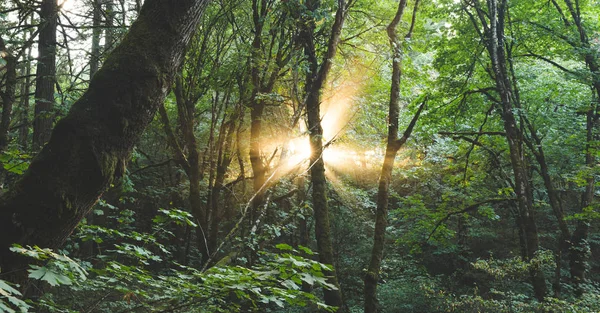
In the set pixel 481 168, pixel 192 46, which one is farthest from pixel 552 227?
pixel 192 46

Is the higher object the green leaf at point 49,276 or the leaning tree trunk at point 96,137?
the leaning tree trunk at point 96,137

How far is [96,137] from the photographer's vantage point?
6.02ft

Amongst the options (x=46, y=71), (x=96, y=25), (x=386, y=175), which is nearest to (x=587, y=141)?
(x=386, y=175)

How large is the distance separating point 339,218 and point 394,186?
4.85 meters

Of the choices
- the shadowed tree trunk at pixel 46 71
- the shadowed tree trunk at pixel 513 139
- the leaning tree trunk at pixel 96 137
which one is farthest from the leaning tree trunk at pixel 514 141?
→ the shadowed tree trunk at pixel 46 71

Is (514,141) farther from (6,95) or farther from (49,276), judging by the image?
(6,95)

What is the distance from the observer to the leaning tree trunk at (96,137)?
67.1 inches

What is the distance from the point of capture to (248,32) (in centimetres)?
889

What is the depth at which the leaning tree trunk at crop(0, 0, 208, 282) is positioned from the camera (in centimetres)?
170

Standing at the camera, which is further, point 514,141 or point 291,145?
point 291,145

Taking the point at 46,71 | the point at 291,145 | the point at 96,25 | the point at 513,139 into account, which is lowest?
the point at 291,145

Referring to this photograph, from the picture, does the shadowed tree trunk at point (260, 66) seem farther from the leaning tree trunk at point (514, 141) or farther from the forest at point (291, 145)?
the leaning tree trunk at point (514, 141)

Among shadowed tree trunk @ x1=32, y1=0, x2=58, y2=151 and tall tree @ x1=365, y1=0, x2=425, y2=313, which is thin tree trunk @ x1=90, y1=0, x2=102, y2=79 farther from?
tall tree @ x1=365, y1=0, x2=425, y2=313

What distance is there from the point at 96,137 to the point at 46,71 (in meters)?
6.96
